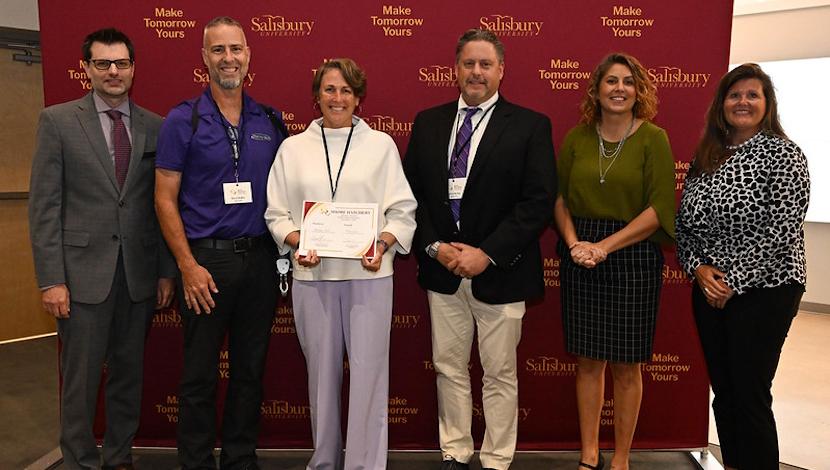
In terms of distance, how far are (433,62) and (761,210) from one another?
5.71ft

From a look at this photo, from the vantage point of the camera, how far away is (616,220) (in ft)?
9.04

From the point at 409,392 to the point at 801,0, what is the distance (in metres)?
5.85

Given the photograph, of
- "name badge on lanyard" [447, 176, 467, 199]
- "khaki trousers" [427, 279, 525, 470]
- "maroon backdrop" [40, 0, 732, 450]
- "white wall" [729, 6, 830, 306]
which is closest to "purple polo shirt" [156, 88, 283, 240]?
"maroon backdrop" [40, 0, 732, 450]

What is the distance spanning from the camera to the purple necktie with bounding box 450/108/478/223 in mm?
2783

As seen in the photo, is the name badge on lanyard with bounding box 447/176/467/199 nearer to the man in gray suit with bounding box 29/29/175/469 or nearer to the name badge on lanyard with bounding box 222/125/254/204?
the name badge on lanyard with bounding box 222/125/254/204

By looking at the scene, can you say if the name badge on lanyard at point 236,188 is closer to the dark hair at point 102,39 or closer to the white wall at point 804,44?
the dark hair at point 102,39

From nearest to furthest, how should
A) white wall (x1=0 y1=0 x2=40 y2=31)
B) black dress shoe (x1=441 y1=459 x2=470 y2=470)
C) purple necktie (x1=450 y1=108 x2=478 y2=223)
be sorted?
purple necktie (x1=450 y1=108 x2=478 y2=223), black dress shoe (x1=441 y1=459 x2=470 y2=470), white wall (x1=0 y1=0 x2=40 y2=31)

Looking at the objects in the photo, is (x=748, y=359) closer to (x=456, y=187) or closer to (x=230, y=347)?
(x=456, y=187)

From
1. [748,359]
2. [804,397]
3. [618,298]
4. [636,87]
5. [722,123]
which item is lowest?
[804,397]

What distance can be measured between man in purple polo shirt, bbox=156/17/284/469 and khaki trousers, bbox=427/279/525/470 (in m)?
0.81

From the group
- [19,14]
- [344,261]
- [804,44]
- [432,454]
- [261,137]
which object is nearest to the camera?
[344,261]

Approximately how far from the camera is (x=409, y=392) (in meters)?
3.54

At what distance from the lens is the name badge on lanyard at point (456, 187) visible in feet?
9.07

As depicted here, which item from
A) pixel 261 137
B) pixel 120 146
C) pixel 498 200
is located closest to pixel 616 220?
pixel 498 200
